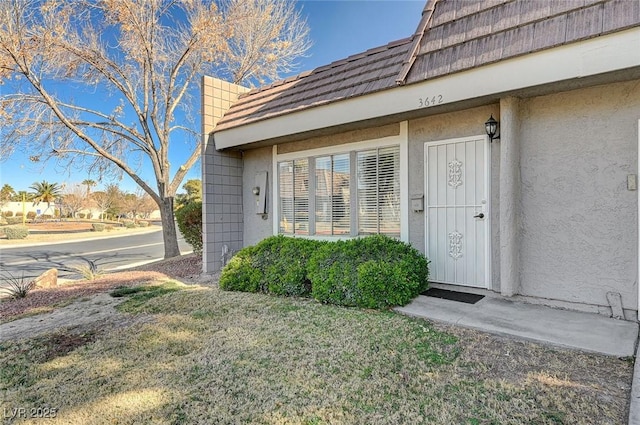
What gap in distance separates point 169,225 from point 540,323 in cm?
1089

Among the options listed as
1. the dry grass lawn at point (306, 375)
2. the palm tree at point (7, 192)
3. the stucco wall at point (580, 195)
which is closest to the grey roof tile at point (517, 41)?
the stucco wall at point (580, 195)

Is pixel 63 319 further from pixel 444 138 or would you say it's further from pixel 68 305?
pixel 444 138

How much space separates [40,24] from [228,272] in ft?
29.9

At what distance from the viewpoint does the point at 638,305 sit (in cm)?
414

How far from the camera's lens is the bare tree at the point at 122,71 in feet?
31.6


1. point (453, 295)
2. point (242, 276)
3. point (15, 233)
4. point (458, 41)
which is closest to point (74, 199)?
point (15, 233)

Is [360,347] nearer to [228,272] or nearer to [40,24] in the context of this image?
[228,272]

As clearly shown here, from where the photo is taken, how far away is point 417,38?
5477 millimetres

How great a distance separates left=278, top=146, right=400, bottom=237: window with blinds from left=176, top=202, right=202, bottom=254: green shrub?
3.75 m

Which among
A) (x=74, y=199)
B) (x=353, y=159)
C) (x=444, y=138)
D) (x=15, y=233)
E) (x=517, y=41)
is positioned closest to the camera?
(x=517, y=41)

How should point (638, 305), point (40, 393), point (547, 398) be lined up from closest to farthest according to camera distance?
point (547, 398), point (40, 393), point (638, 305)

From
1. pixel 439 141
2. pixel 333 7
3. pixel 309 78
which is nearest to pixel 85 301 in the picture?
pixel 309 78

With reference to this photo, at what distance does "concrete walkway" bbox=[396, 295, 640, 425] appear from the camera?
11.3ft

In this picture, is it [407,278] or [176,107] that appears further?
[176,107]
